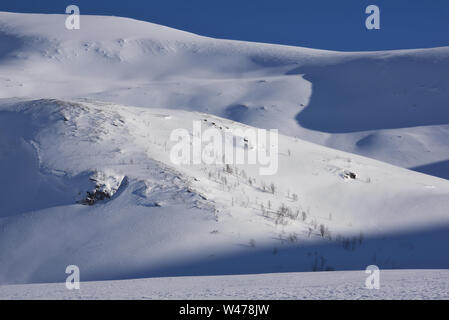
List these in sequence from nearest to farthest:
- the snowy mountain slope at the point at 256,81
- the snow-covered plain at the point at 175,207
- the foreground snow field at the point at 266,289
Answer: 1. the foreground snow field at the point at 266,289
2. the snow-covered plain at the point at 175,207
3. the snowy mountain slope at the point at 256,81

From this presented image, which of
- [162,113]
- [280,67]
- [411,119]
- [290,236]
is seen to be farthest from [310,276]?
[280,67]

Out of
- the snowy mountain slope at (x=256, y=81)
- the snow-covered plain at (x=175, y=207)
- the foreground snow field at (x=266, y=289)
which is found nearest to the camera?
the foreground snow field at (x=266, y=289)

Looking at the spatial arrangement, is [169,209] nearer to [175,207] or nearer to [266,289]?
[175,207]

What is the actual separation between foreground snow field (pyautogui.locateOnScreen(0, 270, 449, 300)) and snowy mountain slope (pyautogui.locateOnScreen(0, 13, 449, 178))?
536 inches

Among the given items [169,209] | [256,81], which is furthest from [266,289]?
[256,81]

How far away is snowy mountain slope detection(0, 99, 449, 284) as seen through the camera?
5.88 m

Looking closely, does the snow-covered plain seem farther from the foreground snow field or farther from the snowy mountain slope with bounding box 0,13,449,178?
the snowy mountain slope with bounding box 0,13,449,178

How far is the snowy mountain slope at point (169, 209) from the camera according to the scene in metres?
5.88

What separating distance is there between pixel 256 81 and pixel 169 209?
66.7 feet

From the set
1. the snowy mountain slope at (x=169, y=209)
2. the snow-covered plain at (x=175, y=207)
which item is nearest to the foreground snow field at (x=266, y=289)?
the snow-covered plain at (x=175, y=207)

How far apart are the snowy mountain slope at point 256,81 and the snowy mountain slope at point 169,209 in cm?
820

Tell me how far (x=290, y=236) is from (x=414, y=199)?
3.07 meters

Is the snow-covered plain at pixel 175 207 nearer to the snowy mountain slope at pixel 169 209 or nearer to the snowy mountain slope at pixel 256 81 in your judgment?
the snowy mountain slope at pixel 169 209

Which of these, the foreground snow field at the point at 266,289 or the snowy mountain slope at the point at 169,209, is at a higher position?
the snowy mountain slope at the point at 169,209
